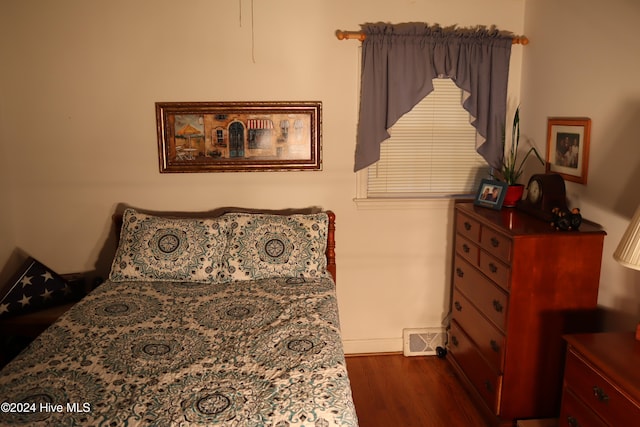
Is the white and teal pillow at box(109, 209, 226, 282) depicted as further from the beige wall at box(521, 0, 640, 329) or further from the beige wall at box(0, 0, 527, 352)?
the beige wall at box(521, 0, 640, 329)

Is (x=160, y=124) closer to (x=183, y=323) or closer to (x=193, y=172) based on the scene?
(x=193, y=172)

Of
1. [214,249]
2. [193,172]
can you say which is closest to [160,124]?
[193,172]

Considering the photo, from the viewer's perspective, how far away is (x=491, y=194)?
2.93 metres

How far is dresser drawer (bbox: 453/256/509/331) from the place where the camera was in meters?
2.47

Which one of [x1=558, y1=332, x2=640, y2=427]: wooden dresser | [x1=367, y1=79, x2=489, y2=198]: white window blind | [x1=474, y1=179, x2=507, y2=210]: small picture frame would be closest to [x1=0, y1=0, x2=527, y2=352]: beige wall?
[x1=367, y1=79, x2=489, y2=198]: white window blind

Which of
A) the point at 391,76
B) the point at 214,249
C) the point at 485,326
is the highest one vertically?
the point at 391,76

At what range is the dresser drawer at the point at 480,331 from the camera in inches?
98.9

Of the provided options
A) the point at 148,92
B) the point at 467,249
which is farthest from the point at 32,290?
the point at 467,249

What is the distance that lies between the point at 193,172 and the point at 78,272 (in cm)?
98

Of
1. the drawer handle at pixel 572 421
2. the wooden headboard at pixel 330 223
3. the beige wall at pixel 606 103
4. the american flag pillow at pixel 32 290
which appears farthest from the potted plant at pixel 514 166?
the american flag pillow at pixel 32 290

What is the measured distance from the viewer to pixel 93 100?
120 inches

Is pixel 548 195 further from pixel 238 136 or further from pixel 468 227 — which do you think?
pixel 238 136

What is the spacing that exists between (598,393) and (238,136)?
228 centimetres

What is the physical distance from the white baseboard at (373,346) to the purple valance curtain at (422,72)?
3.89 ft
